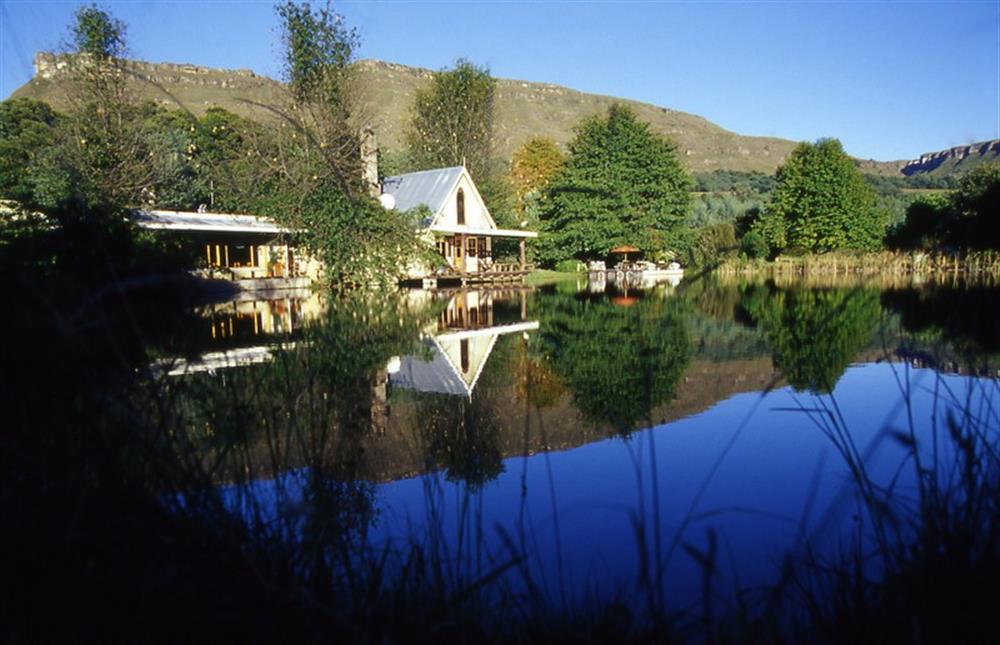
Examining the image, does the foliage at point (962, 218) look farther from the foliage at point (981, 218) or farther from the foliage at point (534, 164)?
the foliage at point (534, 164)

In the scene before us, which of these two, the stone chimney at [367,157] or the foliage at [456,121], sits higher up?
the foliage at [456,121]

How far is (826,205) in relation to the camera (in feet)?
110

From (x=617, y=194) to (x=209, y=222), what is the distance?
2092 centimetres

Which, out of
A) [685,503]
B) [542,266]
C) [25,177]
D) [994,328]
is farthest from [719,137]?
[685,503]

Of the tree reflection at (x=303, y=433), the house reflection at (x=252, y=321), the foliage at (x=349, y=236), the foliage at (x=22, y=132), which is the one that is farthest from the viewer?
the foliage at (x=22, y=132)

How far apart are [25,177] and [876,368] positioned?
30859 mm

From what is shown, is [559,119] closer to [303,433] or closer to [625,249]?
[625,249]

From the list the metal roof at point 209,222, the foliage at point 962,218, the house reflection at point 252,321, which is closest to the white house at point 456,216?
the metal roof at point 209,222

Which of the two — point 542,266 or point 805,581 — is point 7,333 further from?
point 542,266

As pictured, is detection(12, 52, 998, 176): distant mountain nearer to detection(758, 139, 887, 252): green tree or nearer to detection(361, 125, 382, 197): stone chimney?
detection(758, 139, 887, 252): green tree

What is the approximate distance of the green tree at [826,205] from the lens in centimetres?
3325

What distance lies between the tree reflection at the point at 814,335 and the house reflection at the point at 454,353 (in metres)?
3.10

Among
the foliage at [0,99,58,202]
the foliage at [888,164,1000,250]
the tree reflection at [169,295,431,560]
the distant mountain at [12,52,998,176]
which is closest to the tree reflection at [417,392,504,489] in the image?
the tree reflection at [169,295,431,560]

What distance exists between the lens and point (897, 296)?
15.4m
